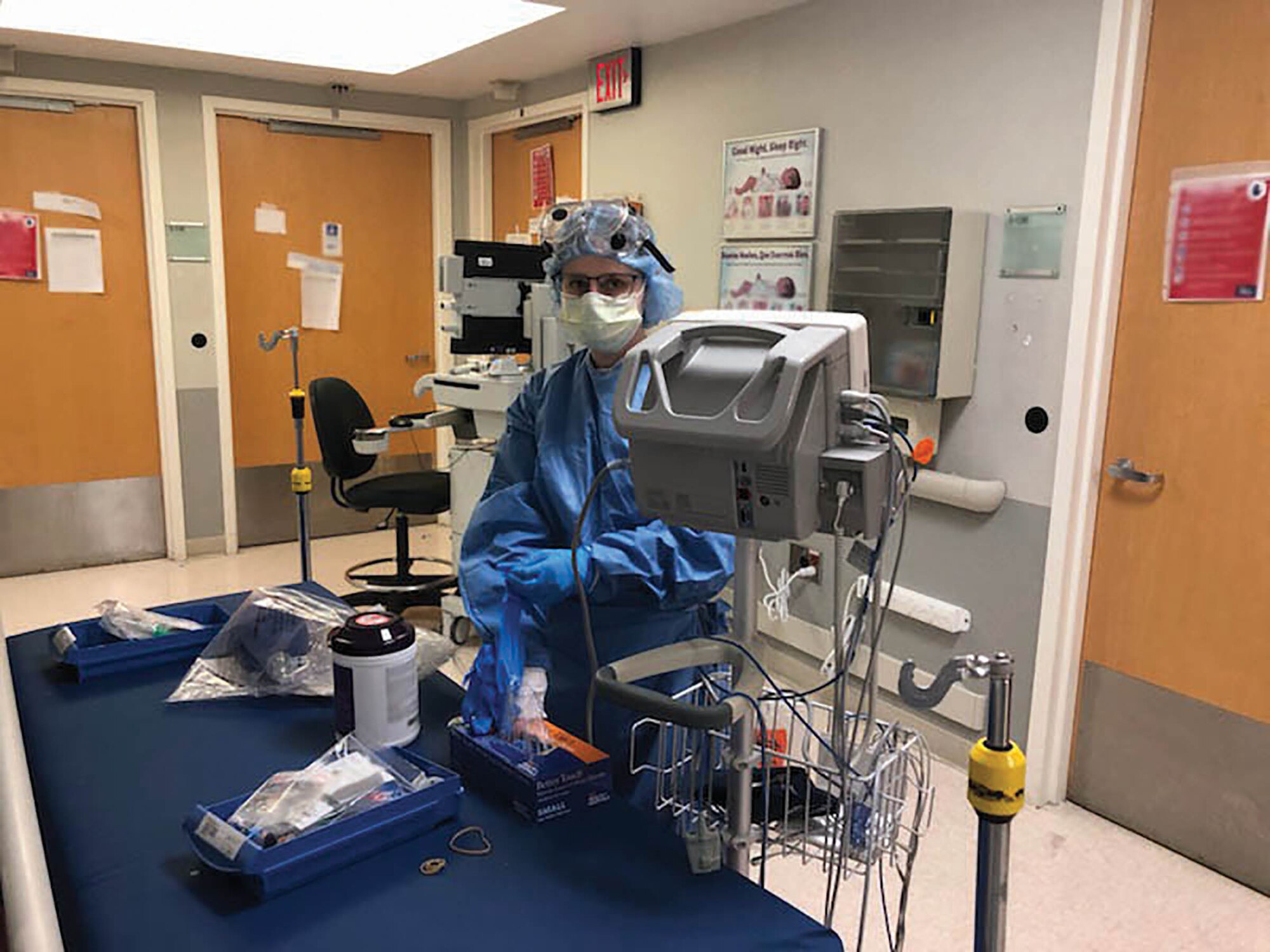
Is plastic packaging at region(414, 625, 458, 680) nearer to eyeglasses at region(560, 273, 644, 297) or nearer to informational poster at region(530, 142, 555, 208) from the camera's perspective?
eyeglasses at region(560, 273, 644, 297)

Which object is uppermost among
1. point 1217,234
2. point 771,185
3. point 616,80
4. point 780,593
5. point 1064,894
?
point 616,80

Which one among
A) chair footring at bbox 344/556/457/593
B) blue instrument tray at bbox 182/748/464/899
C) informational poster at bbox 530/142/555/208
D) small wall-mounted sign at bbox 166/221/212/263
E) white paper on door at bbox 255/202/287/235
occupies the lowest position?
chair footring at bbox 344/556/457/593

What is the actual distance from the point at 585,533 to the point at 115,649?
0.82 meters

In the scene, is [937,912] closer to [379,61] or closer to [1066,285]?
[1066,285]

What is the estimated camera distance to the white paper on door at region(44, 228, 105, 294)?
4516 millimetres

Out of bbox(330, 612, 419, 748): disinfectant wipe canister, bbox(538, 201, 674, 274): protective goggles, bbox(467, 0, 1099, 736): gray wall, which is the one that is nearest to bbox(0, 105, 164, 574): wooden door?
bbox(467, 0, 1099, 736): gray wall

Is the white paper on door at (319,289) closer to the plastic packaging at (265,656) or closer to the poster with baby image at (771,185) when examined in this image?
the poster with baby image at (771,185)

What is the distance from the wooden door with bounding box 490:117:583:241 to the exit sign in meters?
0.38

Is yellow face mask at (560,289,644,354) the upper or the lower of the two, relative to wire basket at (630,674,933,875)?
upper

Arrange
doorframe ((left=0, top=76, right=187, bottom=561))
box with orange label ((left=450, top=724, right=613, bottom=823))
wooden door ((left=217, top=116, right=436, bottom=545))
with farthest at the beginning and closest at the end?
wooden door ((left=217, top=116, right=436, bottom=545)) < doorframe ((left=0, top=76, right=187, bottom=561)) < box with orange label ((left=450, top=724, right=613, bottom=823))

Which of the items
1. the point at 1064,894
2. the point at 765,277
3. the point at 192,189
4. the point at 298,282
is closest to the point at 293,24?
the point at 192,189

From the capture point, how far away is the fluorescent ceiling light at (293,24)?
11.9 ft

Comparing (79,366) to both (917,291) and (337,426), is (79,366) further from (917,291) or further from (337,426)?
(917,291)

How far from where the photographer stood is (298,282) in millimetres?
5148
